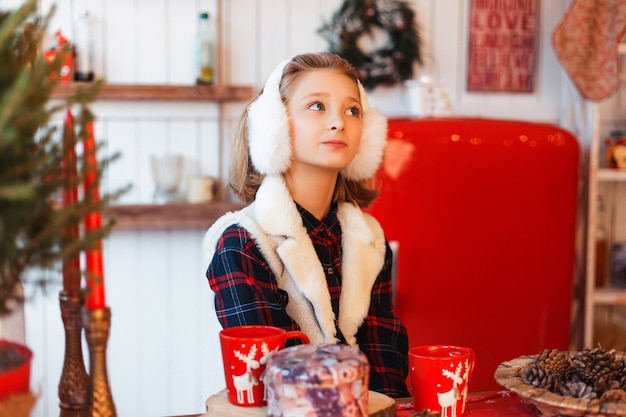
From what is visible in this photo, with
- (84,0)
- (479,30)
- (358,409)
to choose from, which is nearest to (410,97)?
(479,30)

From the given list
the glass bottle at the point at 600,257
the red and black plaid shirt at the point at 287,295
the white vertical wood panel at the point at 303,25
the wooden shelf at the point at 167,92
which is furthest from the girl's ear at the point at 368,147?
the glass bottle at the point at 600,257

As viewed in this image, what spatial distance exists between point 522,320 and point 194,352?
125cm

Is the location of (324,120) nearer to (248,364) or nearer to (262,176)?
(262,176)

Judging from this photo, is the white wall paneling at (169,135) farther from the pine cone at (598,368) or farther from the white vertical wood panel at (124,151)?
the pine cone at (598,368)

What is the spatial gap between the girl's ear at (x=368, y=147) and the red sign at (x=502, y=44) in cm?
153

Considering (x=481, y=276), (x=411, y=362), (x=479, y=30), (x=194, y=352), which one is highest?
(x=479, y=30)

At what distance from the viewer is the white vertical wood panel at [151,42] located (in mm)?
2775

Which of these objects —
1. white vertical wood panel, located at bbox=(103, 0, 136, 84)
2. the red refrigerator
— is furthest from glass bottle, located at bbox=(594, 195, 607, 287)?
white vertical wood panel, located at bbox=(103, 0, 136, 84)

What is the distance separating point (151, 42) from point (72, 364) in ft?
7.07

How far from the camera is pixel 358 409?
808 mm

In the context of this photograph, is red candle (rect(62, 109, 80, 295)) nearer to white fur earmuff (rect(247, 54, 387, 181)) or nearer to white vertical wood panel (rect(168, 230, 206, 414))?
white fur earmuff (rect(247, 54, 387, 181))

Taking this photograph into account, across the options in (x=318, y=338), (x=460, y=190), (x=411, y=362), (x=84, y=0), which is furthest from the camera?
(x=84, y=0)

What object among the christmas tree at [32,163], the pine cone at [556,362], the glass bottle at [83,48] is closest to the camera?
the christmas tree at [32,163]

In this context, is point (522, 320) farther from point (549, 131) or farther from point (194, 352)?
point (194, 352)
